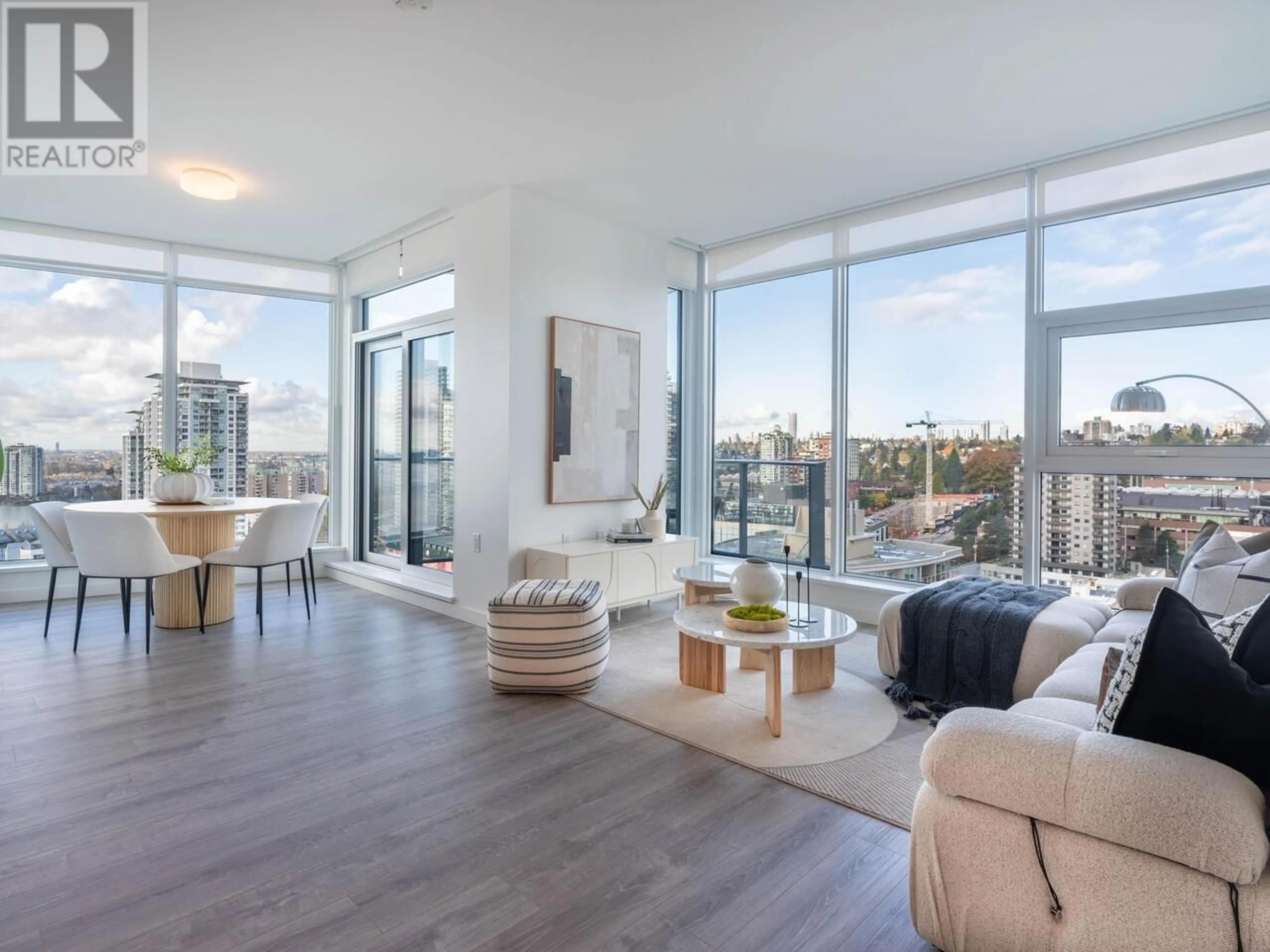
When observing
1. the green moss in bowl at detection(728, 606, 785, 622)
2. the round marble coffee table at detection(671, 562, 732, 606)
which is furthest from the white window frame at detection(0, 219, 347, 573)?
the green moss in bowl at detection(728, 606, 785, 622)

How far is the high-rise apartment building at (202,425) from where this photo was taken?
5.75 meters

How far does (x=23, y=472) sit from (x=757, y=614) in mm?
5769

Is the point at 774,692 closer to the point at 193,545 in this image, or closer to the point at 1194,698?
the point at 1194,698

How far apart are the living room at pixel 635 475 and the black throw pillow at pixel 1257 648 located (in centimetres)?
1

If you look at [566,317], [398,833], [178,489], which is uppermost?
[566,317]

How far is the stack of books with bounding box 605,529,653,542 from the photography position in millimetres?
4945

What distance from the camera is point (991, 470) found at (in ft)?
14.6

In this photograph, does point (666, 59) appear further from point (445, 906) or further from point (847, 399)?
point (445, 906)

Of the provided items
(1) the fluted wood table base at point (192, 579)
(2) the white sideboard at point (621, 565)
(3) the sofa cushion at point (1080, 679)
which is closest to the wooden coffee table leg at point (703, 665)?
(2) the white sideboard at point (621, 565)

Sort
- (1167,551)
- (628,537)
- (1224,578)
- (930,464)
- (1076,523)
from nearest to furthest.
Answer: (1224,578) → (1167,551) → (1076,523) → (930,464) → (628,537)

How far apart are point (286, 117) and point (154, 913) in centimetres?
356

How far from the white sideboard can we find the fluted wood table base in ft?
6.90

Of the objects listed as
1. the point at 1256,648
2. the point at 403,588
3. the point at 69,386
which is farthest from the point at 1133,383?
the point at 69,386

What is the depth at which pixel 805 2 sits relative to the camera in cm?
267
